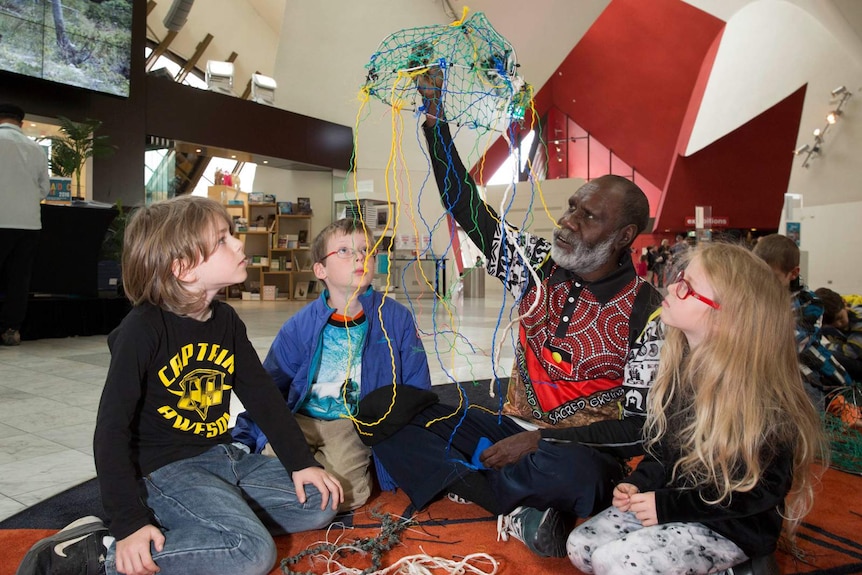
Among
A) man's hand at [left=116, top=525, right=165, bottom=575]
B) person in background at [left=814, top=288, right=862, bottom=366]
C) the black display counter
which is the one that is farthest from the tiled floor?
person in background at [left=814, top=288, right=862, bottom=366]

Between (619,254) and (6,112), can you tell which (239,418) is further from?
(6,112)

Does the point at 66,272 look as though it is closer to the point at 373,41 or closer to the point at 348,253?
the point at 348,253

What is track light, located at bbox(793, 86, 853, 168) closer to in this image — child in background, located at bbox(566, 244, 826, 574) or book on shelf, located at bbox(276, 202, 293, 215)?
book on shelf, located at bbox(276, 202, 293, 215)

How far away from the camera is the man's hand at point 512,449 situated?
1.58 meters

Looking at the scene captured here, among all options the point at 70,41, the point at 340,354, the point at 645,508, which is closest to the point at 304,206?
the point at 70,41

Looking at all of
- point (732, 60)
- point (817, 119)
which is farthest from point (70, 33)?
point (732, 60)

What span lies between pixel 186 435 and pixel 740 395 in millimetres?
1197

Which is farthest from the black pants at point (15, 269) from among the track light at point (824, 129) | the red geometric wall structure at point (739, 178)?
the red geometric wall structure at point (739, 178)

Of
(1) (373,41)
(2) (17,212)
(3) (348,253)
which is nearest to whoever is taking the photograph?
(3) (348,253)

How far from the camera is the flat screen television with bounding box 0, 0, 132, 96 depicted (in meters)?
6.18

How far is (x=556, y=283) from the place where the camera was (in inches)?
76.0

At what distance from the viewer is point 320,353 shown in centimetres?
196

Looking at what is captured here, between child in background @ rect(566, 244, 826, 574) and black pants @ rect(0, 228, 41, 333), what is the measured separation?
4.59m

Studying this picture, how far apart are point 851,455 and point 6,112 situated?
211 inches
